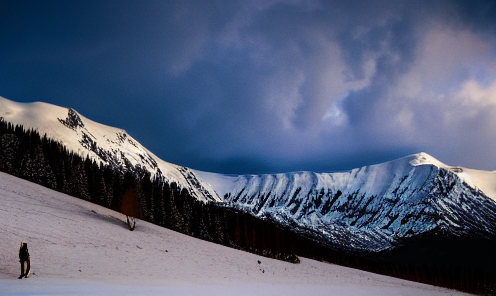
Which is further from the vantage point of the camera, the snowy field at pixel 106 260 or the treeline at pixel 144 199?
the treeline at pixel 144 199

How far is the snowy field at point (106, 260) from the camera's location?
21.7 meters

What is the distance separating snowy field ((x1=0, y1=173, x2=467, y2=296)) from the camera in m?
21.7

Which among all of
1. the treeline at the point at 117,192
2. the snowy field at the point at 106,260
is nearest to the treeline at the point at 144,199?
the treeline at the point at 117,192

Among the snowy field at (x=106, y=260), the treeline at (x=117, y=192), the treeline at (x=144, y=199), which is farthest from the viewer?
the treeline at (x=144, y=199)

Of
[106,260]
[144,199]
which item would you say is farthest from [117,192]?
[106,260]

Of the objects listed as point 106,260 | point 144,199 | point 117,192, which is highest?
point 117,192

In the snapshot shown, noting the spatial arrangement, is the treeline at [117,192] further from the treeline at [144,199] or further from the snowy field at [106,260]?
the snowy field at [106,260]

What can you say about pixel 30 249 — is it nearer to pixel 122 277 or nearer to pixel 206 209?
pixel 122 277

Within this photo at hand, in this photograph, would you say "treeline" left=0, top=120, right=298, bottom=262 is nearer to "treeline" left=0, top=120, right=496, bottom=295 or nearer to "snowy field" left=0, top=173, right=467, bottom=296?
"treeline" left=0, top=120, right=496, bottom=295

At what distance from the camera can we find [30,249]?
28.8 metres

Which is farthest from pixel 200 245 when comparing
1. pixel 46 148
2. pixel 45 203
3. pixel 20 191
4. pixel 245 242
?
pixel 46 148

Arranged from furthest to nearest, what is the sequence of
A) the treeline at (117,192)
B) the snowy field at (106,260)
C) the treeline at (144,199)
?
1. the treeline at (144,199)
2. the treeline at (117,192)
3. the snowy field at (106,260)

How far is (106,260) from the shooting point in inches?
1241

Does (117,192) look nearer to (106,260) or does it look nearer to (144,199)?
(144,199)
